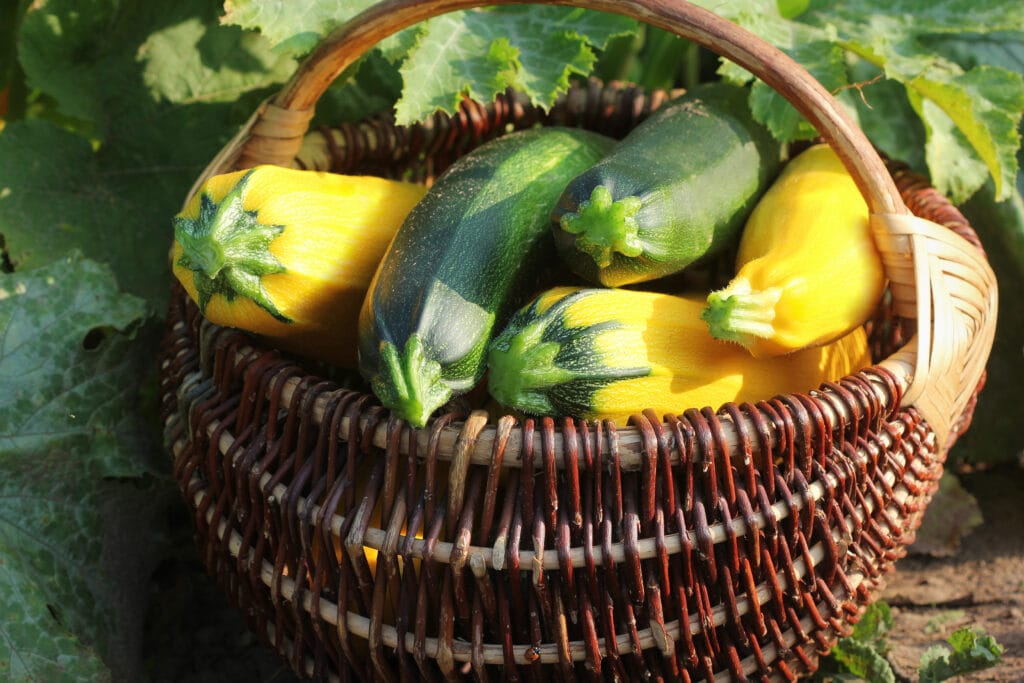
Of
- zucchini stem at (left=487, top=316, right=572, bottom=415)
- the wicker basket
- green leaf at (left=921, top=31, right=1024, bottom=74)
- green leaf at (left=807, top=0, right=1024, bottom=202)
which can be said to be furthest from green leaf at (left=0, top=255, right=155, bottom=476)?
green leaf at (left=921, top=31, right=1024, bottom=74)

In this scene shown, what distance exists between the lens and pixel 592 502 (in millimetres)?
1013

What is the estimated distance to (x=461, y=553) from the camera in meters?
0.99

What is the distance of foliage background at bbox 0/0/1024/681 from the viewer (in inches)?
54.5

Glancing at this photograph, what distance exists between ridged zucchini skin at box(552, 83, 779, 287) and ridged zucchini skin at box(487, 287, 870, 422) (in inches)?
2.1

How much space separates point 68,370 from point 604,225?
2.70ft

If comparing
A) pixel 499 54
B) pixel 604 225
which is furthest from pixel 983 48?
pixel 604 225

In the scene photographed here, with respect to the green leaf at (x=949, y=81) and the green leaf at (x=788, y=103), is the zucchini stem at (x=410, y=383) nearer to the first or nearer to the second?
the green leaf at (x=788, y=103)

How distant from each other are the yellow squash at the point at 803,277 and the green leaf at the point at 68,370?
0.89m

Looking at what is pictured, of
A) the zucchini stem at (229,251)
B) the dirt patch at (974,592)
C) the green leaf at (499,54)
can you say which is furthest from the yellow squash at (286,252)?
the dirt patch at (974,592)

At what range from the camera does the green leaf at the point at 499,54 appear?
139 centimetres

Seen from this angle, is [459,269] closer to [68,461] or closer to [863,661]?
[68,461]

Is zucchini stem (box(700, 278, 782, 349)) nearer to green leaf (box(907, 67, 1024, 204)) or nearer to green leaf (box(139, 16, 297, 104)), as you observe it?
green leaf (box(907, 67, 1024, 204))

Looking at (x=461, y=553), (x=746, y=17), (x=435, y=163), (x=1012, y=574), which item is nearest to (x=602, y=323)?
(x=461, y=553)

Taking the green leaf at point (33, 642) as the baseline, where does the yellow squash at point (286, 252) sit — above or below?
above
